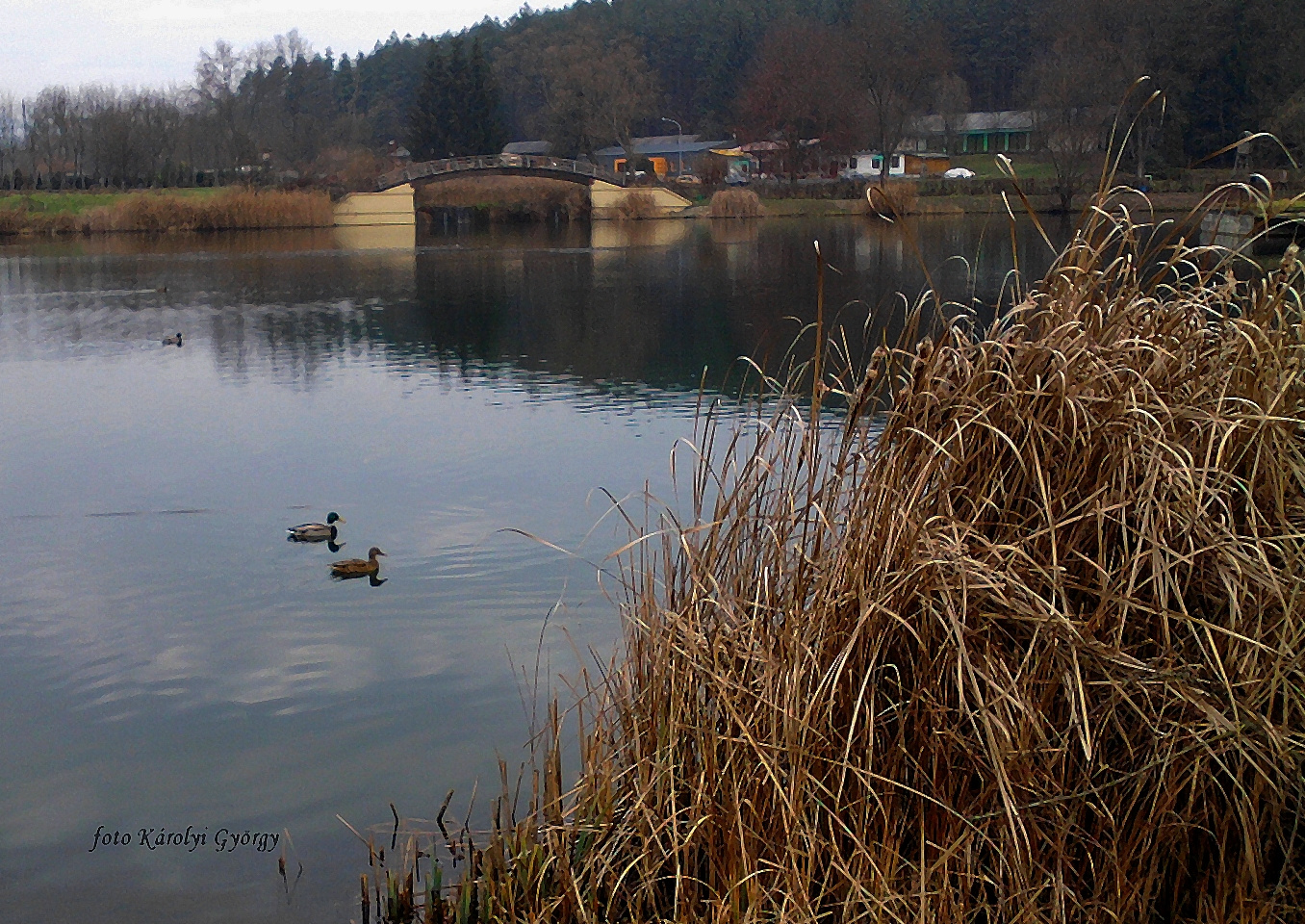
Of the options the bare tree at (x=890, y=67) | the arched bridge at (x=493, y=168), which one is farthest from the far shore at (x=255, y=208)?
the bare tree at (x=890, y=67)

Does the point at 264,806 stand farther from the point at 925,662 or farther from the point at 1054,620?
the point at 1054,620

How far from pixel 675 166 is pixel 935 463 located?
88.4 meters

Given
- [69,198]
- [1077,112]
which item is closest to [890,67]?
[1077,112]

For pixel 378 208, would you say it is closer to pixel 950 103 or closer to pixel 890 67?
pixel 890 67

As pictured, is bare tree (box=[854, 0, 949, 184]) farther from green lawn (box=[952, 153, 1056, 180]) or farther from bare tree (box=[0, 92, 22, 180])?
bare tree (box=[0, 92, 22, 180])

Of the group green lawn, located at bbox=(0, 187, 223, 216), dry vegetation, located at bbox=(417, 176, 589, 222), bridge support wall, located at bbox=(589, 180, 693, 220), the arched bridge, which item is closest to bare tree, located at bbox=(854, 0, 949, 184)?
bridge support wall, located at bbox=(589, 180, 693, 220)

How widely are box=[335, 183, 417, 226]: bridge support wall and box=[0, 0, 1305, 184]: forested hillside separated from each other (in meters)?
4.03

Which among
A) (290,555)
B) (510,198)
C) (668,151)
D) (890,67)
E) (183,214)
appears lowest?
(290,555)

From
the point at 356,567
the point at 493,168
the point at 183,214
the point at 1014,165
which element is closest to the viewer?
the point at 356,567

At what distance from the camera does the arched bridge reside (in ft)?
181

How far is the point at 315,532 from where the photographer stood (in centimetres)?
892

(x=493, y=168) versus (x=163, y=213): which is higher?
(x=493, y=168)

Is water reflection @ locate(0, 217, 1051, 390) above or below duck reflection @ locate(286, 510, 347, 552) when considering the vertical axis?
above

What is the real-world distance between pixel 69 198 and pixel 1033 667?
2195 inches
